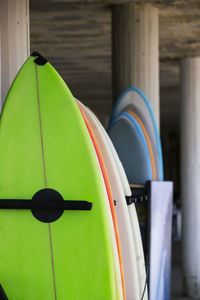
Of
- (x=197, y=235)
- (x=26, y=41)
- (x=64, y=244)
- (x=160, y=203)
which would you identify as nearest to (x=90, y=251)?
(x=64, y=244)

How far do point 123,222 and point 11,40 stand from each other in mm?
1190

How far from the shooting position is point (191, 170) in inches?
332

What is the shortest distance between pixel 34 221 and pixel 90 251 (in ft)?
0.97

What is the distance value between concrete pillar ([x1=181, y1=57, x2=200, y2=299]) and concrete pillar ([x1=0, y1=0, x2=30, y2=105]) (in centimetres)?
526

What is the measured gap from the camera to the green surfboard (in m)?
2.73

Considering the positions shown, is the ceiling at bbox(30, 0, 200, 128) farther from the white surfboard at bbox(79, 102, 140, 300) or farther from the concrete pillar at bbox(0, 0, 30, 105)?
the white surfboard at bbox(79, 102, 140, 300)

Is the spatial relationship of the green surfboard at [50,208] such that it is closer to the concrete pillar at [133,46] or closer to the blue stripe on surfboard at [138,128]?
the blue stripe on surfboard at [138,128]

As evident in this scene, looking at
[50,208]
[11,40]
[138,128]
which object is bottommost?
[50,208]

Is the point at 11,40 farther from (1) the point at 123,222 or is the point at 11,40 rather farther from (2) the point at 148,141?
(2) the point at 148,141

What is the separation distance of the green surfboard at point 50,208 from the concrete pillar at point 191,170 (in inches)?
219

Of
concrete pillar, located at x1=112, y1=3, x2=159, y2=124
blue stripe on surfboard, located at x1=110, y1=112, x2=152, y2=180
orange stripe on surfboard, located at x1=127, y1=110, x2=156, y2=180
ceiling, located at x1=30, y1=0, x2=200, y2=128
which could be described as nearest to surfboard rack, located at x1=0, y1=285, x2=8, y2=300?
blue stripe on surfboard, located at x1=110, y1=112, x2=152, y2=180

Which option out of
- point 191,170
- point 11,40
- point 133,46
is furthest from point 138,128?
point 191,170

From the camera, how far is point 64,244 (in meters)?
2.78

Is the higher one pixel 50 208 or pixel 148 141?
pixel 148 141
